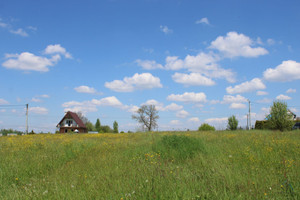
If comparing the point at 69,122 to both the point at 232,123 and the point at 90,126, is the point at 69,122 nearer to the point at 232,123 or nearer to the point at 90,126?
the point at 90,126

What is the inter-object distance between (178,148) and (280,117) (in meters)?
25.5

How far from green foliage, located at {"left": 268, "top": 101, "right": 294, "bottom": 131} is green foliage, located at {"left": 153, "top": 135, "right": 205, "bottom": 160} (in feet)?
79.7

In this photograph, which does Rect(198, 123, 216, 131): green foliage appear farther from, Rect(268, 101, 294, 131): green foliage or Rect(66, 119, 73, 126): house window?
Rect(66, 119, 73, 126): house window

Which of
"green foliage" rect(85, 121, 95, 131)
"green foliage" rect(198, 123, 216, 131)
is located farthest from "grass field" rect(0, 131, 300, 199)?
"green foliage" rect(85, 121, 95, 131)

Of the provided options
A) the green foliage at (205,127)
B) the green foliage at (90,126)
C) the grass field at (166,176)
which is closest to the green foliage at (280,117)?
the green foliage at (205,127)

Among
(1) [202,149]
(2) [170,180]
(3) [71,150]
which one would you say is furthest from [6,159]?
(1) [202,149]

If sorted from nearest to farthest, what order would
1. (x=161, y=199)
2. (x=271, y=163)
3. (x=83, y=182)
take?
1. (x=161, y=199)
2. (x=83, y=182)
3. (x=271, y=163)

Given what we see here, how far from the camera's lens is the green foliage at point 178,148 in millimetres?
8109

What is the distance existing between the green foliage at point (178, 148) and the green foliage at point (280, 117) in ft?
79.7

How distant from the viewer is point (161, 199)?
344 centimetres

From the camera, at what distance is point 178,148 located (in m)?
8.66

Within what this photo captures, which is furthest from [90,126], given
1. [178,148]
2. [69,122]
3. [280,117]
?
[178,148]

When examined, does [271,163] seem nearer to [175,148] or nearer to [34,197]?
[175,148]

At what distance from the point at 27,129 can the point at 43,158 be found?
3969 centimetres
